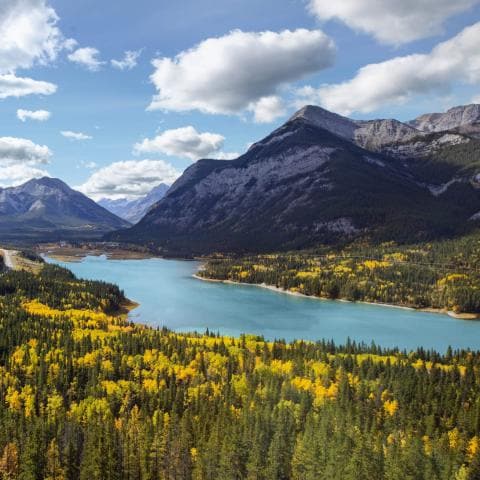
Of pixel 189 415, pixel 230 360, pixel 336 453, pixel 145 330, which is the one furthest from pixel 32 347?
pixel 336 453

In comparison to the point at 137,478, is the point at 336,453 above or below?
above

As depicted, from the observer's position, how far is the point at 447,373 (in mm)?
122000

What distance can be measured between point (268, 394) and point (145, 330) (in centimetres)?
6744

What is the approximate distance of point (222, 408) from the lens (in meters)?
102

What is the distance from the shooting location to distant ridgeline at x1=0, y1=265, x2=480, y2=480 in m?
79.1

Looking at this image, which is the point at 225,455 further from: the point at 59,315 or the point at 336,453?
the point at 59,315

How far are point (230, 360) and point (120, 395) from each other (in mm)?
28837

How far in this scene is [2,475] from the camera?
80875 millimetres

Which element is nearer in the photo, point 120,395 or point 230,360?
point 120,395

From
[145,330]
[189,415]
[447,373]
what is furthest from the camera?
[145,330]

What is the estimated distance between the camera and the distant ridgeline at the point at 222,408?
259 feet

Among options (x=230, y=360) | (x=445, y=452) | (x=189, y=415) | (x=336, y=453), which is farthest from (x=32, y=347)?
(x=445, y=452)

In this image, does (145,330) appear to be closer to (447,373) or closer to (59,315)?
(59,315)

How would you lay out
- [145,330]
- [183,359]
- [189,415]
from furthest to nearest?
1. [145,330]
2. [183,359]
3. [189,415]
